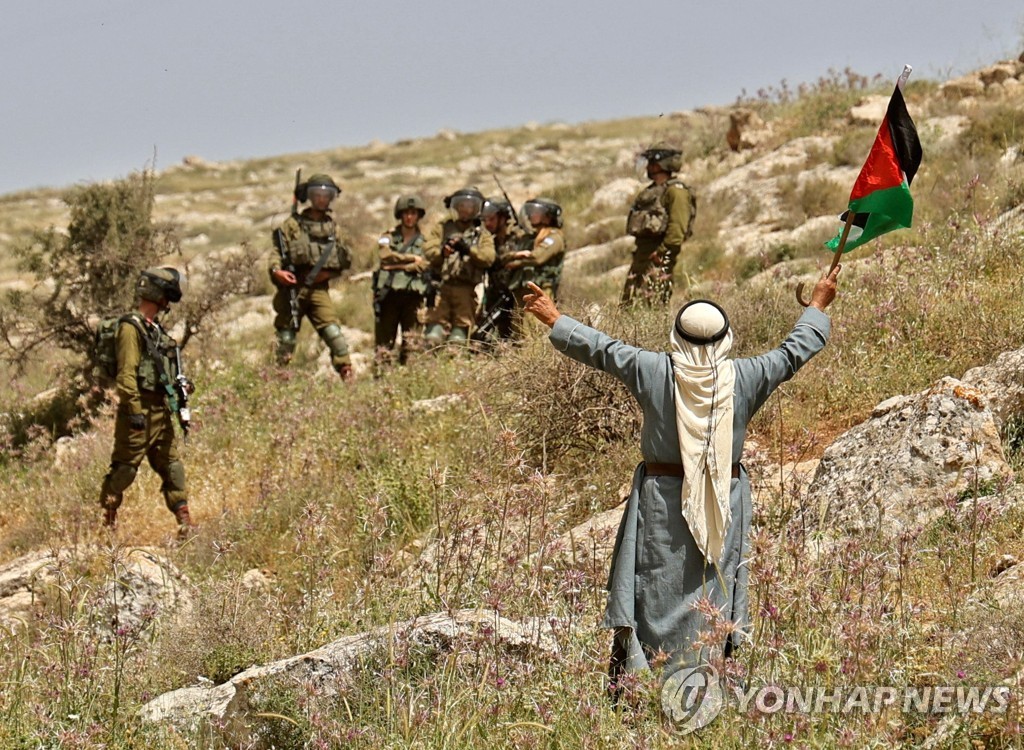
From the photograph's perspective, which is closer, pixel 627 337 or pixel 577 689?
pixel 577 689

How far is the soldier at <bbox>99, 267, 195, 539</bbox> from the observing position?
7141 mm

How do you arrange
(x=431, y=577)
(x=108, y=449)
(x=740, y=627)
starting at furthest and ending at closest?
(x=108, y=449) → (x=431, y=577) → (x=740, y=627)

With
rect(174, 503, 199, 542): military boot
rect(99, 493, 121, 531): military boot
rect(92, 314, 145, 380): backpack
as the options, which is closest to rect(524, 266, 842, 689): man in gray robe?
rect(174, 503, 199, 542): military boot

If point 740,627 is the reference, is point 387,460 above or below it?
below

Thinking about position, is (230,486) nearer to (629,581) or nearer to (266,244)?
(629,581)

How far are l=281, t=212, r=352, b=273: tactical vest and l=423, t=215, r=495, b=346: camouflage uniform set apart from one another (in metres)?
0.81

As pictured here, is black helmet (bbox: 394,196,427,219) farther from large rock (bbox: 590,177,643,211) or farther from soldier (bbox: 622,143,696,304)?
large rock (bbox: 590,177,643,211)

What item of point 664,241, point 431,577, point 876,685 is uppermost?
point 664,241

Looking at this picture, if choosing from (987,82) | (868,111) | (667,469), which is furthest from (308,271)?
(987,82)

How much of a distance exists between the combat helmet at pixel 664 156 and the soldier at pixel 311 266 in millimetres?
2859

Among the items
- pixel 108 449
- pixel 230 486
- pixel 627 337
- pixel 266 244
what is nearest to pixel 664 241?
pixel 627 337

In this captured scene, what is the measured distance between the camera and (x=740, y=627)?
12.4 feet

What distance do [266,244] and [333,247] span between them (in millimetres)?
12772

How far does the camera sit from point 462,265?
1027 cm
